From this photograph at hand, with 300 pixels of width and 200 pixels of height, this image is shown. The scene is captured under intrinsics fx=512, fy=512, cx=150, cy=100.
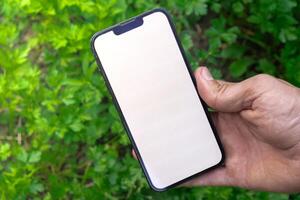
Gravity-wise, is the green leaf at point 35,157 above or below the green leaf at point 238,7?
below

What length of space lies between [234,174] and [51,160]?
801 millimetres

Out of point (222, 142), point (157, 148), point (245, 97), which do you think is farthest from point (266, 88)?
point (157, 148)

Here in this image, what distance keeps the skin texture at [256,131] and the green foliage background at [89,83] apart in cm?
16

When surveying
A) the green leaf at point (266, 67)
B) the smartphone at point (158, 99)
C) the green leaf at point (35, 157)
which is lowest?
the green leaf at point (35, 157)

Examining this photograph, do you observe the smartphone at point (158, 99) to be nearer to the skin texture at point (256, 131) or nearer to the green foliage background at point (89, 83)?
the skin texture at point (256, 131)

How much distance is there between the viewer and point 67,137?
2.10 meters

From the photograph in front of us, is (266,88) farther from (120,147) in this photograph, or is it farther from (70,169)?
(70,169)

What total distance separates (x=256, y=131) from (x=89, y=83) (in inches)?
27.3

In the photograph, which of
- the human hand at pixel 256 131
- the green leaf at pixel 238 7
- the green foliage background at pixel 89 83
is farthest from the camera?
the green leaf at pixel 238 7

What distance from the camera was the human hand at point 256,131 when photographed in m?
1.65

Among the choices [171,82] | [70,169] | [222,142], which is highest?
[171,82]

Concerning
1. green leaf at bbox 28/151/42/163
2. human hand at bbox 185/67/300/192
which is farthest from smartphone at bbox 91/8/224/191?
green leaf at bbox 28/151/42/163

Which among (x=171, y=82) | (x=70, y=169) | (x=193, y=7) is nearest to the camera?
(x=171, y=82)

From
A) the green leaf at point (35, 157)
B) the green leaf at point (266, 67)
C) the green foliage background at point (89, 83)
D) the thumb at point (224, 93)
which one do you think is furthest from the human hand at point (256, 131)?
the green leaf at point (35, 157)
